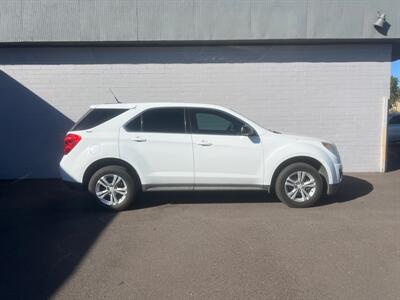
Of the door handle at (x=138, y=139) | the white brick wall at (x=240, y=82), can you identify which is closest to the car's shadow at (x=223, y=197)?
the door handle at (x=138, y=139)

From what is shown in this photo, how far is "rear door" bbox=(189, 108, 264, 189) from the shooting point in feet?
23.5

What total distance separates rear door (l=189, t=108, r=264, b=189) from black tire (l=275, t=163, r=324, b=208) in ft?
1.12

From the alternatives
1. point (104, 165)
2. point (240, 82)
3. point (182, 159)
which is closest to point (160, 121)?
point (182, 159)

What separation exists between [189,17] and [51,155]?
474 centimetres

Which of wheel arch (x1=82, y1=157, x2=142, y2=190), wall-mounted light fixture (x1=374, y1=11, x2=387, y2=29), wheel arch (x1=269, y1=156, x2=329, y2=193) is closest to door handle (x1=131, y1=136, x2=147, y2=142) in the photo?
wheel arch (x1=82, y1=157, x2=142, y2=190)

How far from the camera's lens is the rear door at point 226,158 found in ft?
23.5

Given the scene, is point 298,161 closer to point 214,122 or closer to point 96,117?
point 214,122

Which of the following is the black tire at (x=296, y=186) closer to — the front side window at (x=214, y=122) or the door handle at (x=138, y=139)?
the front side window at (x=214, y=122)

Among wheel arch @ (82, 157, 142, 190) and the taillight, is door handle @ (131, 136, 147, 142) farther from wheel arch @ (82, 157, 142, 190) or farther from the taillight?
the taillight

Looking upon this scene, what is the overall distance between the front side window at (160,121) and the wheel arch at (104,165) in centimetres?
60

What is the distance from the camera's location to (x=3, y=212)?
7273 mm

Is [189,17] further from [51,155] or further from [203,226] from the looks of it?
[203,226]

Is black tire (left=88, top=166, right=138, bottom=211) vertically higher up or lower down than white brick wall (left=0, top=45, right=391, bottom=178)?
lower down

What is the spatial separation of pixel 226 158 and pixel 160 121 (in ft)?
4.30
